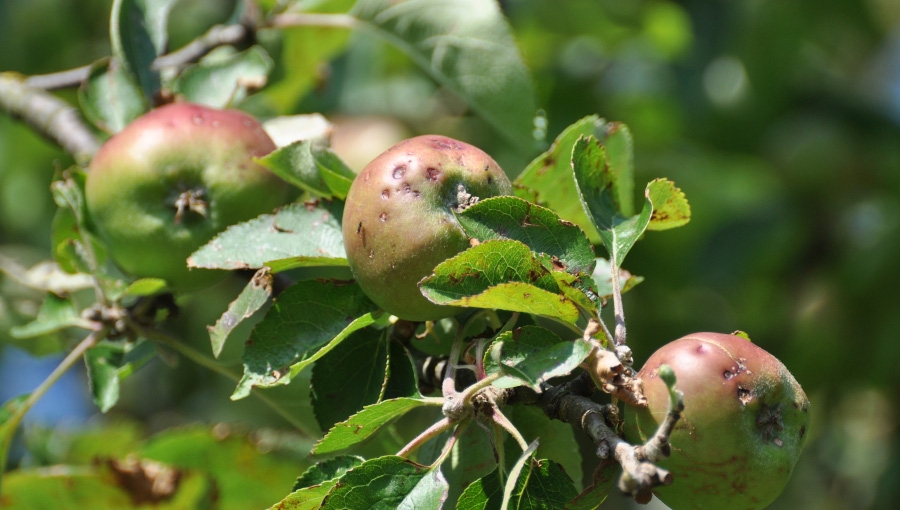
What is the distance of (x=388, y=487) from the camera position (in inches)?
32.1

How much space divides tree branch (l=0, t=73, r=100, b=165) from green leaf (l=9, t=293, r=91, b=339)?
0.24 metres

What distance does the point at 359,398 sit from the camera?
0.97m

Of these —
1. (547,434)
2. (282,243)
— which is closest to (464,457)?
(547,434)

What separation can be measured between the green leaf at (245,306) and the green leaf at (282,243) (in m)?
0.02

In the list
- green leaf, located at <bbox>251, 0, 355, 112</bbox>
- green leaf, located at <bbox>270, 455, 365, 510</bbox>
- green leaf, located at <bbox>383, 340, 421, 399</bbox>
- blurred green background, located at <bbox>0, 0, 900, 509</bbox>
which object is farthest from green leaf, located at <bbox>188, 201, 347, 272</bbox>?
blurred green background, located at <bbox>0, 0, 900, 509</bbox>

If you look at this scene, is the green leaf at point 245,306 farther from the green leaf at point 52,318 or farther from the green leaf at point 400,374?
the green leaf at point 52,318

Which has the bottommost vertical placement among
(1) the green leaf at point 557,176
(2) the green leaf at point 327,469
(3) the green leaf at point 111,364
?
(3) the green leaf at point 111,364

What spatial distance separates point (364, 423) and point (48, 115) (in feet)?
3.36

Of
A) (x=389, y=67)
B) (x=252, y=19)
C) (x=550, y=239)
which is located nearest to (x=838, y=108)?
(x=389, y=67)

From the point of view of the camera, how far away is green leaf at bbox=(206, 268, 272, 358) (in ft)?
3.08

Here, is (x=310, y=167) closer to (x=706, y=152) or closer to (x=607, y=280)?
(x=607, y=280)

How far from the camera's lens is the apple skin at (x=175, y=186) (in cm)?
105

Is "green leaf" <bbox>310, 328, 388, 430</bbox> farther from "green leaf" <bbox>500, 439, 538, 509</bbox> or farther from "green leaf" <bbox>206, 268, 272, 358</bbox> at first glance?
"green leaf" <bbox>500, 439, 538, 509</bbox>

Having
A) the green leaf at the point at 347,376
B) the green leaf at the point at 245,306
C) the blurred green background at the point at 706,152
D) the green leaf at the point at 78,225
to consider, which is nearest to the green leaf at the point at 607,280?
the green leaf at the point at 347,376
